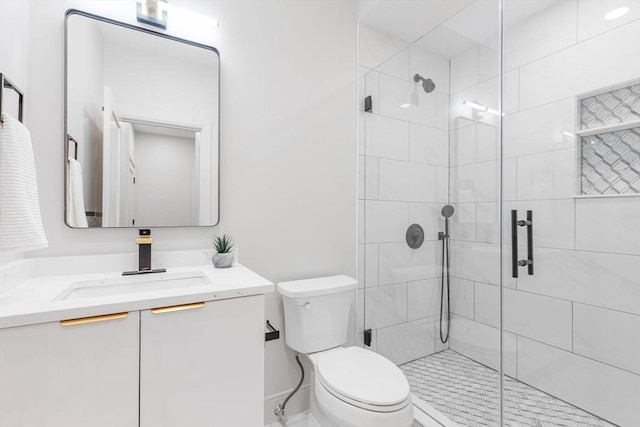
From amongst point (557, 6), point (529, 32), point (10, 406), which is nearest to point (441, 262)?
point (529, 32)

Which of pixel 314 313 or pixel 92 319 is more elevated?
pixel 92 319

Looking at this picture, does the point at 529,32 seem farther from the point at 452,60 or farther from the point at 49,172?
the point at 49,172

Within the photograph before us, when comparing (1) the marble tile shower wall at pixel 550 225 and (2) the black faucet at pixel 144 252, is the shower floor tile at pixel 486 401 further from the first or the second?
(2) the black faucet at pixel 144 252

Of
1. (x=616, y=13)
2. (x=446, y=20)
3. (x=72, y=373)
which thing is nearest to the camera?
(x=72, y=373)

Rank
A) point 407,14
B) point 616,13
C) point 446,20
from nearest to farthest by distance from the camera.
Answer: point 616,13
point 446,20
point 407,14

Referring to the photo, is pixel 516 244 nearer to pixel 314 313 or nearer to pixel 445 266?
pixel 445 266

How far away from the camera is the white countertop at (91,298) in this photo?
31.2 inches

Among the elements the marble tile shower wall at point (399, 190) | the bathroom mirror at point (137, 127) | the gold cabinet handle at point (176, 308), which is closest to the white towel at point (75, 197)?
the bathroom mirror at point (137, 127)

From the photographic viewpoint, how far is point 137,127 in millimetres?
1374

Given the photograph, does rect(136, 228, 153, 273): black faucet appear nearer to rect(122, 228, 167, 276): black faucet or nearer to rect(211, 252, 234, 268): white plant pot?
rect(122, 228, 167, 276): black faucet

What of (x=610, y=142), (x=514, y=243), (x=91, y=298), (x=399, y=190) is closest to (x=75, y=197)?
(x=91, y=298)

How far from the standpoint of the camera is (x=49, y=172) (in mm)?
1230

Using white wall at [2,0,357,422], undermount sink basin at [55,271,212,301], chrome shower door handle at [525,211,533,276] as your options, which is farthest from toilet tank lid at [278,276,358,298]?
chrome shower door handle at [525,211,533,276]

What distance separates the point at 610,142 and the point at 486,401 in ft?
4.42
